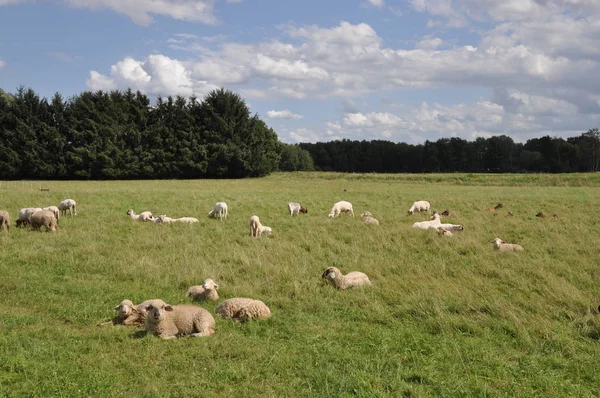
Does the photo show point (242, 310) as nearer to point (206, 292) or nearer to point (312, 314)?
point (312, 314)

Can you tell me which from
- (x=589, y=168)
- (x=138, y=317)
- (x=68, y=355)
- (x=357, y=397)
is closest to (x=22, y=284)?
(x=138, y=317)

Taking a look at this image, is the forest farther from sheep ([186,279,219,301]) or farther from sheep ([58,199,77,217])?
sheep ([186,279,219,301])

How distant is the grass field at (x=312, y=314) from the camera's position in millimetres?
6191

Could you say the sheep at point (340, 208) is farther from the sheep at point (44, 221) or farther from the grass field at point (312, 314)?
the sheep at point (44, 221)

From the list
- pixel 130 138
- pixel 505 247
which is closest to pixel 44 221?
pixel 505 247

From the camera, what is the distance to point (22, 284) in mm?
10656

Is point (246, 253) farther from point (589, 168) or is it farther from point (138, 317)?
point (589, 168)

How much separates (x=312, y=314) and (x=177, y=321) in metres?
2.59

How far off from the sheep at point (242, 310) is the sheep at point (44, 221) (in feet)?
38.7

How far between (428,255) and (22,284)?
35.4 ft

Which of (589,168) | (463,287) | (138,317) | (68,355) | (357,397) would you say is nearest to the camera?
(357,397)

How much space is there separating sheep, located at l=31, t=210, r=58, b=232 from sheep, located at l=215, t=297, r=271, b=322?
38.7ft

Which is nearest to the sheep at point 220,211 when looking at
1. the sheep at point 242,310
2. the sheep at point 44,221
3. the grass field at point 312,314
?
the grass field at point 312,314

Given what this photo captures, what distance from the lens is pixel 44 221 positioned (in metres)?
17.8
